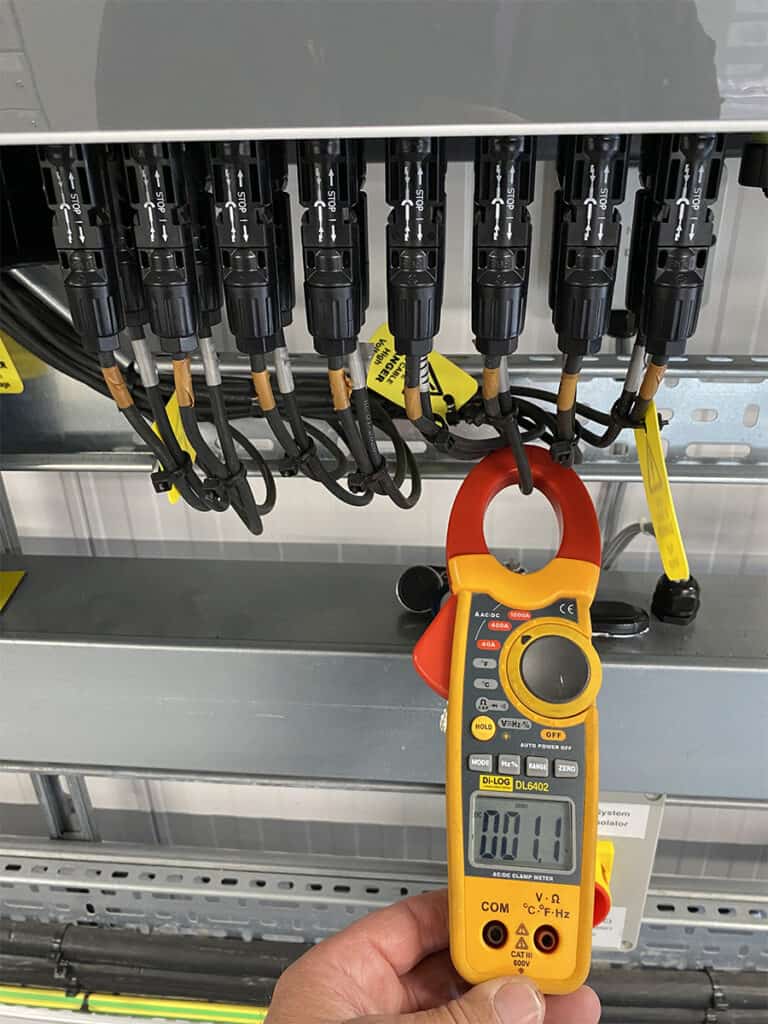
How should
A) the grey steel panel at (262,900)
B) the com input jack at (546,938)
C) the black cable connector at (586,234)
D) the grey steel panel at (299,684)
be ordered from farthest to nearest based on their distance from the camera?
the grey steel panel at (262,900)
the grey steel panel at (299,684)
the com input jack at (546,938)
the black cable connector at (586,234)

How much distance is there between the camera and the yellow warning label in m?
0.48

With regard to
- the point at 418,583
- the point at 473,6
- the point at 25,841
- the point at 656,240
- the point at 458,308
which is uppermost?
the point at 473,6

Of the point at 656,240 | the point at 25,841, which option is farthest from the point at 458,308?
the point at 25,841

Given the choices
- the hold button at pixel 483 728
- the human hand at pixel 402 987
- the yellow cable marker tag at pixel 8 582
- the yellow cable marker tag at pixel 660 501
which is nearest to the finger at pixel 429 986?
the human hand at pixel 402 987

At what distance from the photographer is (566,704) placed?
48cm

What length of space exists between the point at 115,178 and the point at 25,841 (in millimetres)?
852

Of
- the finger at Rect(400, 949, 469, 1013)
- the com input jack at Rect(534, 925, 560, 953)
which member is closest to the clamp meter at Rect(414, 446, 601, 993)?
the com input jack at Rect(534, 925, 560, 953)

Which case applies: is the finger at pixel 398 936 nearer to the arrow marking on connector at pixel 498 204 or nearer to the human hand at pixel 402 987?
the human hand at pixel 402 987

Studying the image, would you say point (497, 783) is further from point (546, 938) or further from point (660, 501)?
point (660, 501)

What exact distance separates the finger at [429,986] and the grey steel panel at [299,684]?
0.45ft

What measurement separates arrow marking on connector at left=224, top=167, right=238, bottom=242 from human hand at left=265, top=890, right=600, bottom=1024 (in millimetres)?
447

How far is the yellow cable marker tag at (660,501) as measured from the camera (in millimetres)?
476

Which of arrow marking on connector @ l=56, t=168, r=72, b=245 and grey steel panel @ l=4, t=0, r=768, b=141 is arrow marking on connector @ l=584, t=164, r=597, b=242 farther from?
arrow marking on connector @ l=56, t=168, r=72, b=245

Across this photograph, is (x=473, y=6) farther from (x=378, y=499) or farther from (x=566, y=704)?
(x=378, y=499)
